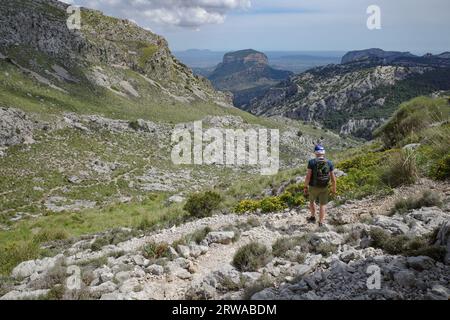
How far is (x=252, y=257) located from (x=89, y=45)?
73755 millimetres

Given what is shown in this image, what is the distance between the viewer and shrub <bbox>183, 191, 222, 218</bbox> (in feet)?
53.7

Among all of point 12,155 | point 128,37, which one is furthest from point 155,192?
point 128,37

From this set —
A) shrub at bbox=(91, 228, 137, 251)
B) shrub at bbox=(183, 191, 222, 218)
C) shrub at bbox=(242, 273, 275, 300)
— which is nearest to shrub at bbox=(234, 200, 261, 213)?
shrub at bbox=(183, 191, 222, 218)

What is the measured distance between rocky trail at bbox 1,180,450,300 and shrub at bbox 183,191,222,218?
4.07m

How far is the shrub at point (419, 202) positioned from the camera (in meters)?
10.6

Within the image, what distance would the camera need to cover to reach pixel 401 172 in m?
13.0

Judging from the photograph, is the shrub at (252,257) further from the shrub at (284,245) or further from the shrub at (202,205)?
the shrub at (202,205)

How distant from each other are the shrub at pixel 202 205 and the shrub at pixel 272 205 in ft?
9.06

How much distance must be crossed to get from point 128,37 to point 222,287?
9370cm

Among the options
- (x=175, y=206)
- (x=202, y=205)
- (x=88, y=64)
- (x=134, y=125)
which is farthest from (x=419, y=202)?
(x=88, y=64)

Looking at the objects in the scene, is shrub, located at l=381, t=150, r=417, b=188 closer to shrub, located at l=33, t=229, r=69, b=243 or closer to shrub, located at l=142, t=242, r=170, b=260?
shrub, located at l=142, t=242, r=170, b=260

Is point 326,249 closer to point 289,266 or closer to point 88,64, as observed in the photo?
point 289,266

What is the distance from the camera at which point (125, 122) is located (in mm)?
53000
